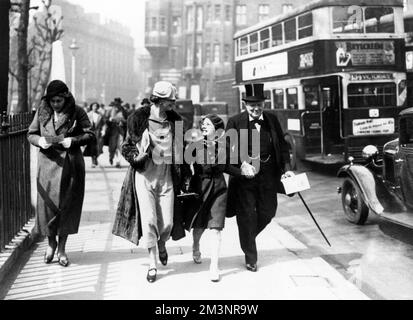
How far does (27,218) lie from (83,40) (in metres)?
72.4

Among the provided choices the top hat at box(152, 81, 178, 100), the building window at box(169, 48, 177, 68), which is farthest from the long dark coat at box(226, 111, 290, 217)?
the building window at box(169, 48, 177, 68)

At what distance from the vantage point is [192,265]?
5602mm

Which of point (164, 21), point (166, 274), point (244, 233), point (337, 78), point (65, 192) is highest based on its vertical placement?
point (164, 21)

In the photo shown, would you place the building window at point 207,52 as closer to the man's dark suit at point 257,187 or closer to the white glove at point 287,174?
the man's dark suit at point 257,187

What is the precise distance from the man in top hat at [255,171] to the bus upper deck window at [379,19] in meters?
8.73

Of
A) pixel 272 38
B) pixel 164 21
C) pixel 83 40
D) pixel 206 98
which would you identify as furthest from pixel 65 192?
pixel 83 40

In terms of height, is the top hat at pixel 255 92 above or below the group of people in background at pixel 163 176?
above

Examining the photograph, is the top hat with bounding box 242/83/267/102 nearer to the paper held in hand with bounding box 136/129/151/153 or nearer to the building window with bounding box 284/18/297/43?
the paper held in hand with bounding box 136/129/151/153

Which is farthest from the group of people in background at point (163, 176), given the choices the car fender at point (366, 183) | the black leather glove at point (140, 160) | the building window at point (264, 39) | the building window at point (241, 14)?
the building window at point (241, 14)

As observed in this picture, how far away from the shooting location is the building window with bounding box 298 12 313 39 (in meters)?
13.6

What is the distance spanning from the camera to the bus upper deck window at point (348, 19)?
13156 millimetres

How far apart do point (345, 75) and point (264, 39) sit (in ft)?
14.8

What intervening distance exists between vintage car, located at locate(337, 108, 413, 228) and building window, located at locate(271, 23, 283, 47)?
26.1 ft
